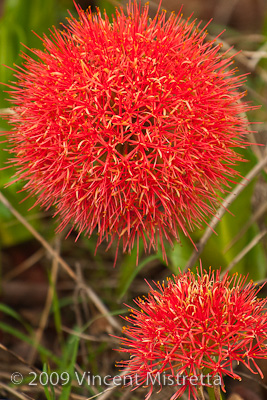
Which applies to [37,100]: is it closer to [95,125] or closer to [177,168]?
[95,125]

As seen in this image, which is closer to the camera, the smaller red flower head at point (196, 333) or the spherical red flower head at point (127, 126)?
the smaller red flower head at point (196, 333)

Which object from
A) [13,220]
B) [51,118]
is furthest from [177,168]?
[13,220]

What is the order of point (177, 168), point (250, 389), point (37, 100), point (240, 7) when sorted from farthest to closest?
point (240, 7)
point (250, 389)
point (37, 100)
point (177, 168)

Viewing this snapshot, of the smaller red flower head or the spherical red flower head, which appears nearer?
the smaller red flower head

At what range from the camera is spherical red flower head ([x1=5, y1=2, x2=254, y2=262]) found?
1.37 m

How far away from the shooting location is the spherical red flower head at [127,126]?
1.37m

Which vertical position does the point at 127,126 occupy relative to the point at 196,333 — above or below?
above

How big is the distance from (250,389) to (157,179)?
0.81 metres

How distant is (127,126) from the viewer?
1354 mm

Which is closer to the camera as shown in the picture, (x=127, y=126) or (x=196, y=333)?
(x=196, y=333)

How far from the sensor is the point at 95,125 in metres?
1.43

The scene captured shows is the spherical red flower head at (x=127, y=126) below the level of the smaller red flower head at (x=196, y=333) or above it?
above

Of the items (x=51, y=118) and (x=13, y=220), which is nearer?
(x=51, y=118)

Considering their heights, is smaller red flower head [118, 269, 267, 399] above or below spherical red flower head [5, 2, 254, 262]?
below
